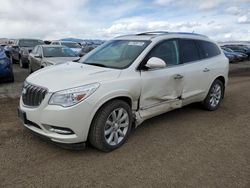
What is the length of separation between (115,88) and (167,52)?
152 centimetres

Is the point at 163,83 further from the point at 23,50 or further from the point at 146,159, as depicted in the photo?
the point at 23,50

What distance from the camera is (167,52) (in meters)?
4.82

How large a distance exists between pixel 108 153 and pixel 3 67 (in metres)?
6.50

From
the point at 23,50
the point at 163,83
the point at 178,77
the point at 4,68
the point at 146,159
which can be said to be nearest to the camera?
the point at 146,159

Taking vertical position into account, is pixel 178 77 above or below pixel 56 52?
below

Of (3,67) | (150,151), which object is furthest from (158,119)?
(3,67)

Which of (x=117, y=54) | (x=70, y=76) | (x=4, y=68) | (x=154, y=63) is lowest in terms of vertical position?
(x=4, y=68)

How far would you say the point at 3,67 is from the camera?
8.86 meters

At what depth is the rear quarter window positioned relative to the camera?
5.73 meters

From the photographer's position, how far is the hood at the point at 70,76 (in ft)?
11.8

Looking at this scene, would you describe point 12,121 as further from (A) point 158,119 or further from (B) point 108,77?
(A) point 158,119

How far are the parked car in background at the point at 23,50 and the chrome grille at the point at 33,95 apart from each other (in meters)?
10.6

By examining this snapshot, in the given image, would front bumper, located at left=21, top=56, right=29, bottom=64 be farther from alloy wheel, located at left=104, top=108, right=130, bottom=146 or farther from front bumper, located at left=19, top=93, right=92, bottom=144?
alloy wheel, located at left=104, top=108, right=130, bottom=146

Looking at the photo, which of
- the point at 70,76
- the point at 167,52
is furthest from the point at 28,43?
the point at 70,76
